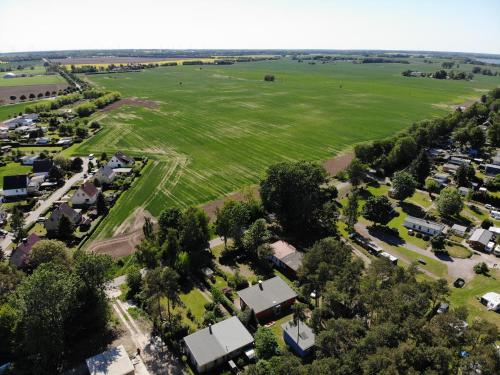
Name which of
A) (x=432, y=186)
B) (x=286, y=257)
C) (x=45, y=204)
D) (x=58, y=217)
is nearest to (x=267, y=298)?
(x=286, y=257)

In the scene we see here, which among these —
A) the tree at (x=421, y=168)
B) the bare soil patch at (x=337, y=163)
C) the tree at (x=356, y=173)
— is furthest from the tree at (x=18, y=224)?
the tree at (x=421, y=168)

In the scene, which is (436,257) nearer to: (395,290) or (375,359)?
(395,290)

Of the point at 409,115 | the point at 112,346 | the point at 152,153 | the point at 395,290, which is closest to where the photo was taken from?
the point at 395,290

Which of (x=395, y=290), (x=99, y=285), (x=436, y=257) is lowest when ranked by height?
(x=436, y=257)

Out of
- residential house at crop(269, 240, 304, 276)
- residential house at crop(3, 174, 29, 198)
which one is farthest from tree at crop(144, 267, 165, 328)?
residential house at crop(3, 174, 29, 198)

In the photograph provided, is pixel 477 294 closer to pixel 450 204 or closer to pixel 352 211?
pixel 352 211

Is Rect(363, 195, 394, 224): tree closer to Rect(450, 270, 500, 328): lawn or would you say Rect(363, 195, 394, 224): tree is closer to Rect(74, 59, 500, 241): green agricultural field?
Rect(450, 270, 500, 328): lawn

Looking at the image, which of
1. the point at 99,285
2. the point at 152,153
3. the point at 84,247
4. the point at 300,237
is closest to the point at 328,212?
the point at 300,237

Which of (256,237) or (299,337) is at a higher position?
(256,237)
